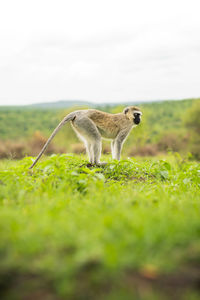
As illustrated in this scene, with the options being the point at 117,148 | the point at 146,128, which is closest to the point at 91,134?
the point at 117,148

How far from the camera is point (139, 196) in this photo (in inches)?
206

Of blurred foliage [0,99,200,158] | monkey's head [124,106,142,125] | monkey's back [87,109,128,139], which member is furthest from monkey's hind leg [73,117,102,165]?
blurred foliage [0,99,200,158]

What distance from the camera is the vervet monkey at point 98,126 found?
784cm

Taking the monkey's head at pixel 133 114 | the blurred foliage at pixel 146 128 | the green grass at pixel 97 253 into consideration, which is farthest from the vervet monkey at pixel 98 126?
the blurred foliage at pixel 146 128

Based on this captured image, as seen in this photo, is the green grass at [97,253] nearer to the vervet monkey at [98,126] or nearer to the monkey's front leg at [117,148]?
the vervet monkey at [98,126]

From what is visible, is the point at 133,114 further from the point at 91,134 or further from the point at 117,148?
the point at 91,134

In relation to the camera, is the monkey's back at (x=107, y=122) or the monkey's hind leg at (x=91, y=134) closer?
the monkey's hind leg at (x=91, y=134)

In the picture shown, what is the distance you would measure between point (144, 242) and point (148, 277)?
0.42 meters

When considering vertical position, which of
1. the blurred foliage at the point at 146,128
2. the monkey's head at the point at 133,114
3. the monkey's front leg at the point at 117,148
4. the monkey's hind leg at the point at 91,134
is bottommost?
the blurred foliage at the point at 146,128

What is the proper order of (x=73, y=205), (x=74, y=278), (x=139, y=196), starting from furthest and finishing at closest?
1. (x=139, y=196)
2. (x=73, y=205)
3. (x=74, y=278)

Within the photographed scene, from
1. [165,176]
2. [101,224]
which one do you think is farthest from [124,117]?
[101,224]

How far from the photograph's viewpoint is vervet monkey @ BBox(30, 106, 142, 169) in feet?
25.7

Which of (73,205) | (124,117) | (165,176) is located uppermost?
(124,117)

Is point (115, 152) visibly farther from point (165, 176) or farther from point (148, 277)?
point (148, 277)
